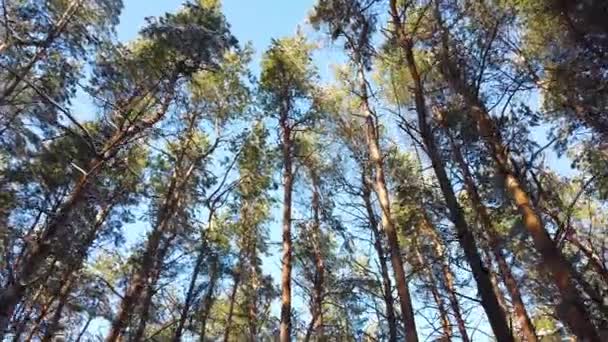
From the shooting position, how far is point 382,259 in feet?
36.1

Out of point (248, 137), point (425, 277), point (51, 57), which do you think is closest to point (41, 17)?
point (51, 57)

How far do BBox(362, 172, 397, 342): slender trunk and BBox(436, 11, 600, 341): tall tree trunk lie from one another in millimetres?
3463

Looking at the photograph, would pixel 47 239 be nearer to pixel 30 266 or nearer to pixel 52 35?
pixel 30 266

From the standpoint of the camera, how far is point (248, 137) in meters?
13.0

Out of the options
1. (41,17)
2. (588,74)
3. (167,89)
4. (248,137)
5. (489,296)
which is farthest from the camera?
(248,137)

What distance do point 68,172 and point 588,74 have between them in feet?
40.3

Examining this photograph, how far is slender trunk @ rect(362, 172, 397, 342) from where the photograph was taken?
A: 9406 mm

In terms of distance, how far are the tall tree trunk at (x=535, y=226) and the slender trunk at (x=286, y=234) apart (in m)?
4.72

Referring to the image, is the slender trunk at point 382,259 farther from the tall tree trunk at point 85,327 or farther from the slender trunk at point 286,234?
the tall tree trunk at point 85,327

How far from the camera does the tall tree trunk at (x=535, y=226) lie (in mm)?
5039

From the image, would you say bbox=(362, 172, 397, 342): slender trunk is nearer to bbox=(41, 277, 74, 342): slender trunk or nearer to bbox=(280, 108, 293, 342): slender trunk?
bbox=(280, 108, 293, 342): slender trunk

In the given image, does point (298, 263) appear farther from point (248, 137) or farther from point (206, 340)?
point (206, 340)

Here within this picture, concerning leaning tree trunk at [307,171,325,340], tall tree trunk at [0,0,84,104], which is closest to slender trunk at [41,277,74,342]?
tall tree trunk at [0,0,84,104]

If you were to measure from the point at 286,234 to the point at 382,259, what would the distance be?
8.31 ft
